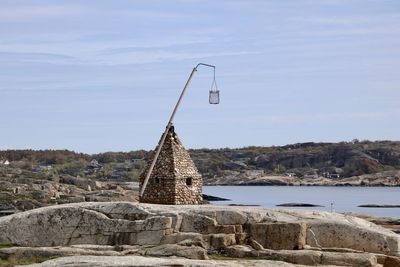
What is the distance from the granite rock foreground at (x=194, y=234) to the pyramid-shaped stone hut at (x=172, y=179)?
10.1 feet

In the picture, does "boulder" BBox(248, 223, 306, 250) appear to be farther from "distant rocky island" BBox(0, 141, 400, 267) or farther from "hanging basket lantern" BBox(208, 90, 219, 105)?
"hanging basket lantern" BBox(208, 90, 219, 105)

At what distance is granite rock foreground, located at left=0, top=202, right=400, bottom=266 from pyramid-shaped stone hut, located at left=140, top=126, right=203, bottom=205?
3.07m

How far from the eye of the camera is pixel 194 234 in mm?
23406

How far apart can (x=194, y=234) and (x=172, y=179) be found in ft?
15.2

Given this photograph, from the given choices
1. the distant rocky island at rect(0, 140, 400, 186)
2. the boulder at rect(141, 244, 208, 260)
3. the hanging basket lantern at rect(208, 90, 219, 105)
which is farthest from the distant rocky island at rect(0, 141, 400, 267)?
the distant rocky island at rect(0, 140, 400, 186)

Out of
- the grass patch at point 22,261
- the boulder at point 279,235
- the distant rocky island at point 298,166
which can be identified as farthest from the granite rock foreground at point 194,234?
the distant rocky island at point 298,166

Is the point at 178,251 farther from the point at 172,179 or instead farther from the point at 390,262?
the point at 172,179

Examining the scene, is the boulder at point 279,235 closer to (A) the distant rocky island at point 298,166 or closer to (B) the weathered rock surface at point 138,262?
(B) the weathered rock surface at point 138,262

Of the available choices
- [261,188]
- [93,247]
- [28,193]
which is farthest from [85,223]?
[261,188]

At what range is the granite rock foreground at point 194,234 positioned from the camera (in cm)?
2283

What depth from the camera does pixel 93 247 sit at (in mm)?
23406

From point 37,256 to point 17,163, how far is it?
145 meters

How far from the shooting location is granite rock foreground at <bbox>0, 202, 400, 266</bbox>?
74.9 feet

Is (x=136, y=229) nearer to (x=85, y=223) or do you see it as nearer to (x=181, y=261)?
(x=85, y=223)
